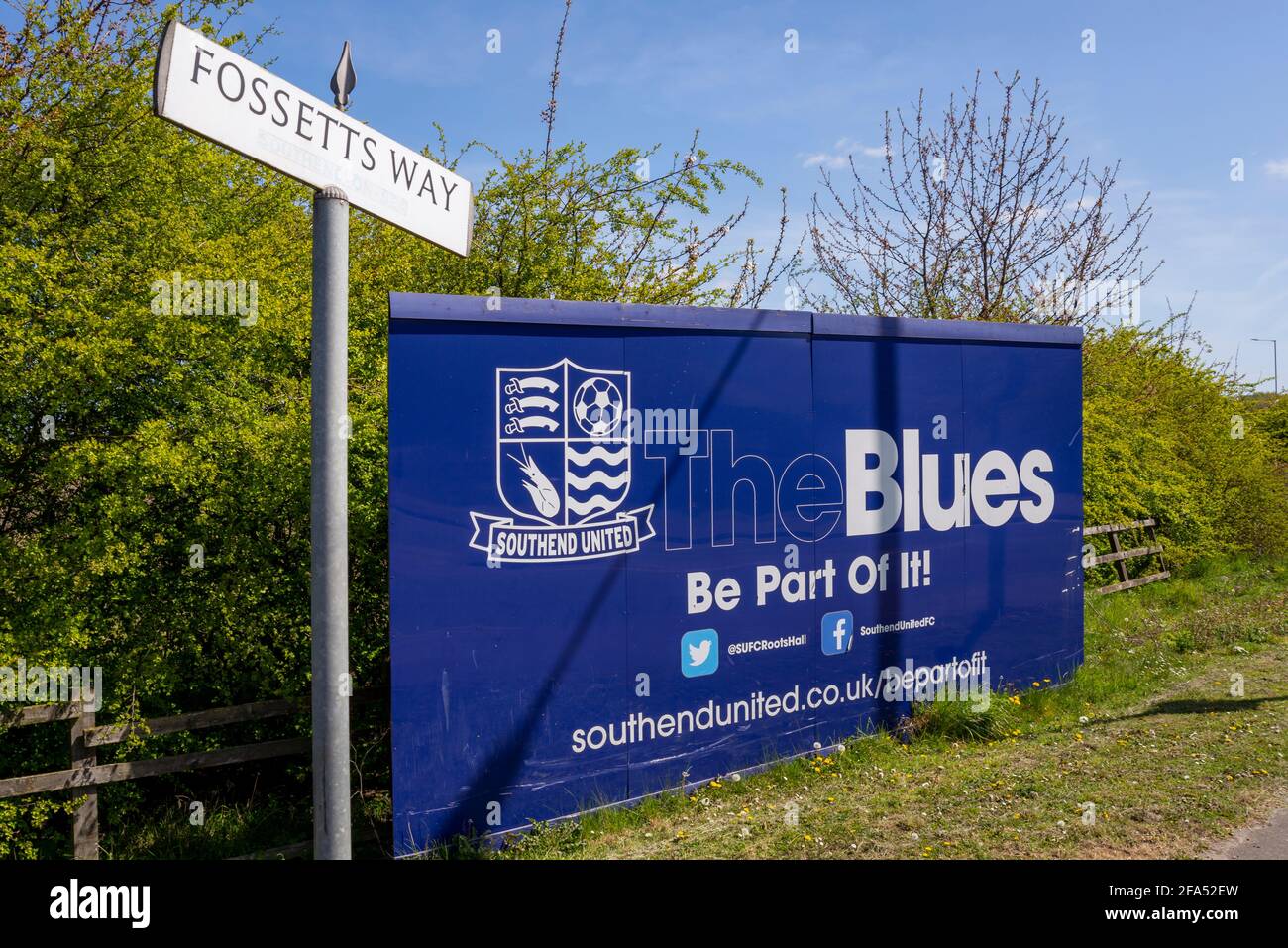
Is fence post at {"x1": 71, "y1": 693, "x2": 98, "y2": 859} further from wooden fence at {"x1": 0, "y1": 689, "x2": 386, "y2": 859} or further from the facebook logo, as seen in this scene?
the facebook logo

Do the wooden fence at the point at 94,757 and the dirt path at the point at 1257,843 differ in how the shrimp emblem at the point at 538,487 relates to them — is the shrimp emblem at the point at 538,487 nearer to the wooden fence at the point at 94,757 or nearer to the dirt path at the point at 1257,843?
the wooden fence at the point at 94,757

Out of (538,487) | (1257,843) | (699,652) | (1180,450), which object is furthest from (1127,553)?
(538,487)

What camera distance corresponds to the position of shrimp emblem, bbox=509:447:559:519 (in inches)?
211

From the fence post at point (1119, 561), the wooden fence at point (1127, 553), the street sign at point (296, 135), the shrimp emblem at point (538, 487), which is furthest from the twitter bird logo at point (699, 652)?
the fence post at point (1119, 561)

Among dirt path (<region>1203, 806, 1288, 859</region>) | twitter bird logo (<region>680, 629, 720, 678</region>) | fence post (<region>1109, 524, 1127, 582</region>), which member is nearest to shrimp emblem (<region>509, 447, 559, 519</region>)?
twitter bird logo (<region>680, 629, 720, 678</region>)

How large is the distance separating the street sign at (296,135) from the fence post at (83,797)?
127 inches

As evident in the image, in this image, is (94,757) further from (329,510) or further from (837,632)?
(837,632)

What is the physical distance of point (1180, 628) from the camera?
10.6 meters

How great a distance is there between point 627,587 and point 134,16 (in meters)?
5.61

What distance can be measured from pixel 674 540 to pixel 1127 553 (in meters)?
10.5

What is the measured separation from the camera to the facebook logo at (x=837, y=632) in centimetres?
667
